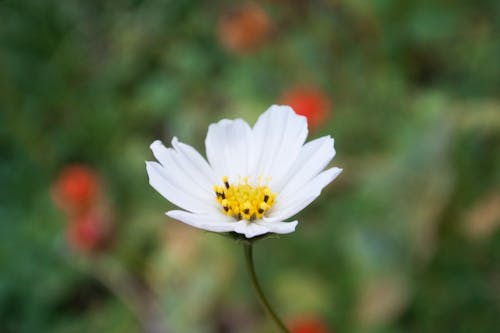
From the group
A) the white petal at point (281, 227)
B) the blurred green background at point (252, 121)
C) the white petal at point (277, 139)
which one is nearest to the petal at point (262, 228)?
the white petal at point (281, 227)

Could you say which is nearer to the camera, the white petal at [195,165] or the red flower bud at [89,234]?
the white petal at [195,165]

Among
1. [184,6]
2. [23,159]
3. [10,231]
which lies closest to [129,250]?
[10,231]

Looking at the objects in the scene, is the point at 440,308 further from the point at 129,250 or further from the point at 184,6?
the point at 184,6

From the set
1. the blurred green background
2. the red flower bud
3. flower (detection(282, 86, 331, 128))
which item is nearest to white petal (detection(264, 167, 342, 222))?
the blurred green background

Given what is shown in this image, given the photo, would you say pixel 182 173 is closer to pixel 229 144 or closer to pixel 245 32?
pixel 229 144

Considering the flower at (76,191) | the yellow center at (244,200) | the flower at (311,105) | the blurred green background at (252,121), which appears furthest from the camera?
the flower at (76,191)

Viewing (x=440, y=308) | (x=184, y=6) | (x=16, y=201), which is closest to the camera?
(x=440, y=308)

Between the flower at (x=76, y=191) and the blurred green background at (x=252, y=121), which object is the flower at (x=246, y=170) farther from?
the flower at (x=76, y=191)

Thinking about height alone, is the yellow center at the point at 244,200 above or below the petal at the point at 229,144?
below
